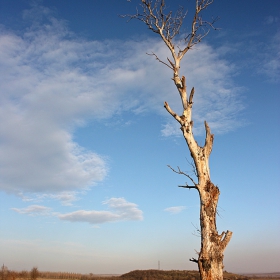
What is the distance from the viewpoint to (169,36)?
1040 cm

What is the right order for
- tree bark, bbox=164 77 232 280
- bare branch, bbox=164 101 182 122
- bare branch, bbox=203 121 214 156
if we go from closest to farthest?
tree bark, bbox=164 77 232 280 < bare branch, bbox=203 121 214 156 < bare branch, bbox=164 101 182 122

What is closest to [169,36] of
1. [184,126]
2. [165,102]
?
[165,102]

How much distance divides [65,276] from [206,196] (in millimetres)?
64867

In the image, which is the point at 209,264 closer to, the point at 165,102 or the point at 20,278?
the point at 165,102

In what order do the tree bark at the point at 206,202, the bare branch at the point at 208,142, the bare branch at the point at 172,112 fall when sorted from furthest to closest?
the bare branch at the point at 172,112 < the bare branch at the point at 208,142 < the tree bark at the point at 206,202

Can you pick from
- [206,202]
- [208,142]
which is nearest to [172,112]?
[208,142]

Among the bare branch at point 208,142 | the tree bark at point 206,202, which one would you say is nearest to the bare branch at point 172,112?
the tree bark at point 206,202

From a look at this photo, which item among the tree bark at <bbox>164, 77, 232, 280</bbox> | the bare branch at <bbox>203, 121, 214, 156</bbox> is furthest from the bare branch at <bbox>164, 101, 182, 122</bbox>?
the bare branch at <bbox>203, 121, 214, 156</bbox>

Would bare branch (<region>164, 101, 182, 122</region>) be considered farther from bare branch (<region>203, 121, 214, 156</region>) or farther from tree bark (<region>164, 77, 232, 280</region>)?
bare branch (<region>203, 121, 214, 156</region>)

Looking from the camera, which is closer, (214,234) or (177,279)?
(214,234)

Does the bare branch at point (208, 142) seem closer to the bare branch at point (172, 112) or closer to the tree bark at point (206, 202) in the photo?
the tree bark at point (206, 202)

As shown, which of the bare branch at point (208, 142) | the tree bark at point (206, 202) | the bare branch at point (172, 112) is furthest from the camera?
the bare branch at point (172, 112)

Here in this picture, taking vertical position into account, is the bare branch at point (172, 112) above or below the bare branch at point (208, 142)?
above

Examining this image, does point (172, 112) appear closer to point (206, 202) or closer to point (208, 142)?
point (208, 142)
